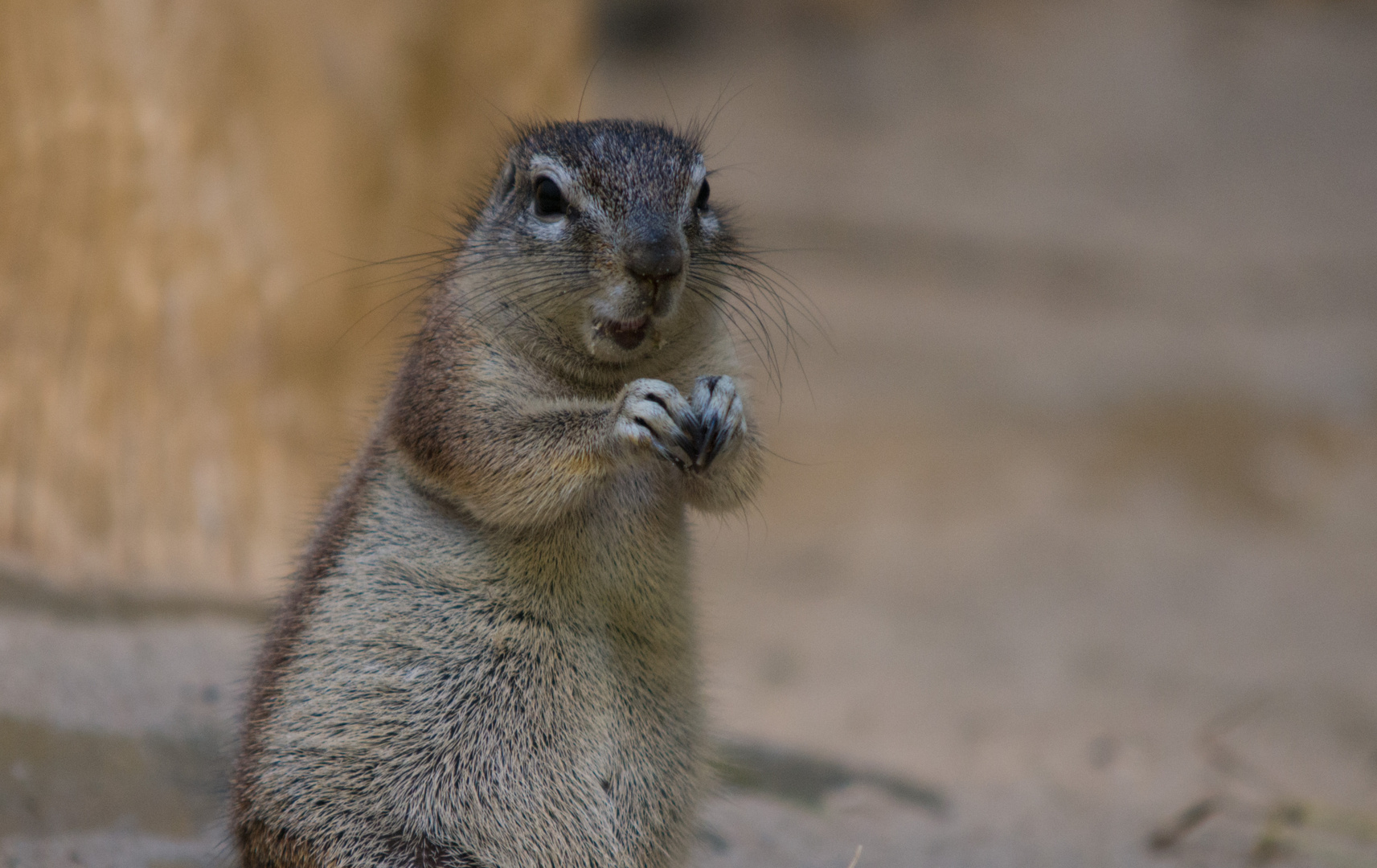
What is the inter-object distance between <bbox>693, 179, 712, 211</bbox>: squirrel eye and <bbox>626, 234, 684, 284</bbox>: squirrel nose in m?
0.44

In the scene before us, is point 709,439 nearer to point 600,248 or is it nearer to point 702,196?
point 600,248

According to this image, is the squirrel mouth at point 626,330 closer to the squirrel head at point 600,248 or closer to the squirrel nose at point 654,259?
the squirrel head at point 600,248

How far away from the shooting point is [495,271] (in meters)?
3.48

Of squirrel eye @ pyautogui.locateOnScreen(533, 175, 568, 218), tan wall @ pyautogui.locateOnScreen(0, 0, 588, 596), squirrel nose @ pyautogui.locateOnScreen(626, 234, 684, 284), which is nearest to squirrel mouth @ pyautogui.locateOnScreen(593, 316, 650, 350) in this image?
squirrel nose @ pyautogui.locateOnScreen(626, 234, 684, 284)

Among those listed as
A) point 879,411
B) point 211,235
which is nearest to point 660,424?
point 211,235

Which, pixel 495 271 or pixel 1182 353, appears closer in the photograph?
pixel 495 271

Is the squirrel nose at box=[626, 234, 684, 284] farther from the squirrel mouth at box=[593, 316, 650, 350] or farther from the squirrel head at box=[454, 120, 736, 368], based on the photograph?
the squirrel mouth at box=[593, 316, 650, 350]

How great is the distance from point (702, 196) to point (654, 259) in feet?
1.88

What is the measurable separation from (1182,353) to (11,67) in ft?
32.9

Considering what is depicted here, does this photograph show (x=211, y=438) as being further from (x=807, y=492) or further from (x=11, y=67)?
(x=807, y=492)

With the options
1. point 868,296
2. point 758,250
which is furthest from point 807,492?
point 758,250

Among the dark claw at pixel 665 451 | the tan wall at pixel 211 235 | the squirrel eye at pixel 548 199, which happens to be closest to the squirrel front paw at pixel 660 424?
the dark claw at pixel 665 451

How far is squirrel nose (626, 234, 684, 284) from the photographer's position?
306 centimetres

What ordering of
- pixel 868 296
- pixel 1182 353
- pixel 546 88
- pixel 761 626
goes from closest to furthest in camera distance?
pixel 546 88
pixel 761 626
pixel 1182 353
pixel 868 296
